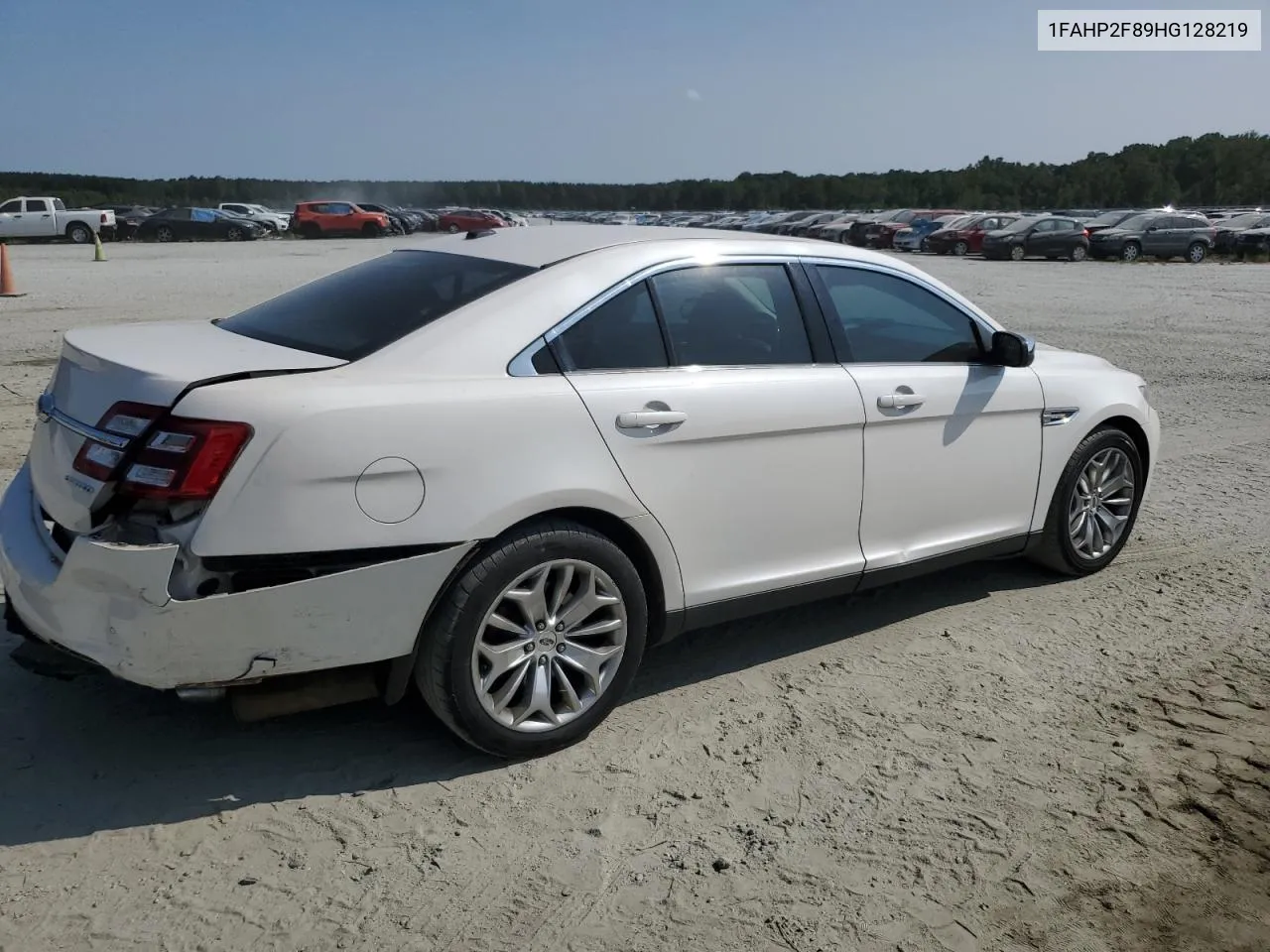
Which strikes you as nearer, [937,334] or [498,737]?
[498,737]

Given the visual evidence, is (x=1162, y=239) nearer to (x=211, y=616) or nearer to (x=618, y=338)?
(x=618, y=338)

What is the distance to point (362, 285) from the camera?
13.3 ft

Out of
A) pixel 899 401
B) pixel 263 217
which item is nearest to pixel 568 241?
pixel 899 401

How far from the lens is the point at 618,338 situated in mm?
3785

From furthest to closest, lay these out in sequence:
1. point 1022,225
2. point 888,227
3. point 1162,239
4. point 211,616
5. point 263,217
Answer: point 263,217 → point 888,227 → point 1022,225 → point 1162,239 → point 211,616

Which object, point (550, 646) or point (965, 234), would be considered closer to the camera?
point (550, 646)

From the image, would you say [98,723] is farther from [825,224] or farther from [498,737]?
[825,224]

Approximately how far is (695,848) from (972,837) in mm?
801

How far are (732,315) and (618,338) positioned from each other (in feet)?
1.77

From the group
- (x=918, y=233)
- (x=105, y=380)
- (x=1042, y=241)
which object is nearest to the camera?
(x=105, y=380)

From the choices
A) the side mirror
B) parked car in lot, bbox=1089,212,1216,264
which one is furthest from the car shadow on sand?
parked car in lot, bbox=1089,212,1216,264

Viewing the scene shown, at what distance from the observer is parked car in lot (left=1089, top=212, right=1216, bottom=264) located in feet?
109

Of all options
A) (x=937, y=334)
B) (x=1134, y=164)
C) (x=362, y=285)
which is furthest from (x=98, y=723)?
(x=1134, y=164)

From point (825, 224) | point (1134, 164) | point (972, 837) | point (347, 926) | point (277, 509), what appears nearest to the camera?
point (347, 926)
